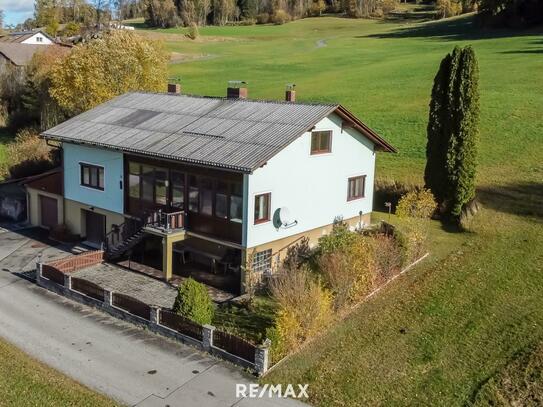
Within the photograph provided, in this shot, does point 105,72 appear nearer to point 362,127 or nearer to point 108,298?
point 362,127

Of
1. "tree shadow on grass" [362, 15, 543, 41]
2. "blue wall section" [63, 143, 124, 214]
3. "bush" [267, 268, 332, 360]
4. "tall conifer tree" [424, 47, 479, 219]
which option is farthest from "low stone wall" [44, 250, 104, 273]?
"tree shadow on grass" [362, 15, 543, 41]

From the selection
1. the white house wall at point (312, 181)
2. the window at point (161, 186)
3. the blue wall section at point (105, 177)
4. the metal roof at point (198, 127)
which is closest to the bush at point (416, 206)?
the white house wall at point (312, 181)

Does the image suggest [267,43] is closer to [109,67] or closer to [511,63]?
[511,63]

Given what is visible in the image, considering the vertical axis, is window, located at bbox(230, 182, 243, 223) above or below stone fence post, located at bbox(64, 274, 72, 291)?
above

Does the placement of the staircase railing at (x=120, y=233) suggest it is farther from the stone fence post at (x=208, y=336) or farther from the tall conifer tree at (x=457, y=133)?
the tall conifer tree at (x=457, y=133)

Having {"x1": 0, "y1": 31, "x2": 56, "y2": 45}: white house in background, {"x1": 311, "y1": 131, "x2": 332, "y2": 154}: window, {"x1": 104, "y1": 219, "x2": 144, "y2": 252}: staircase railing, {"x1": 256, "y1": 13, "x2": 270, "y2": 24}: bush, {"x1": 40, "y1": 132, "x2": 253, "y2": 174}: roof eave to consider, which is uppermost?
{"x1": 256, "y1": 13, "x2": 270, "y2": 24}: bush

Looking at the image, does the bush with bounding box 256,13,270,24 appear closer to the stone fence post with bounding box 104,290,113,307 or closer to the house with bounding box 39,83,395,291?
the house with bounding box 39,83,395,291
